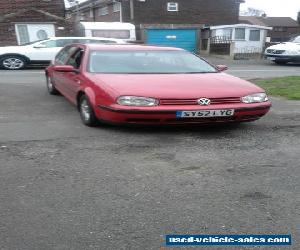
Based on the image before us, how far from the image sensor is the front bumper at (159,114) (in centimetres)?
580

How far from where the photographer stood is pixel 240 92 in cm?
623

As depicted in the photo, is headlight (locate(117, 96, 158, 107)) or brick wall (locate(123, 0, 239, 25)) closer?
headlight (locate(117, 96, 158, 107))

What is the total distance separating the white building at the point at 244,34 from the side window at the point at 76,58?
2652cm

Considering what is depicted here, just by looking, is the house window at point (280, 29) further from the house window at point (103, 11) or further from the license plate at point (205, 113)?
the license plate at point (205, 113)

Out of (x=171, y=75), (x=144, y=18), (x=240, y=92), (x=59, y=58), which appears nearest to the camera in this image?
(x=240, y=92)

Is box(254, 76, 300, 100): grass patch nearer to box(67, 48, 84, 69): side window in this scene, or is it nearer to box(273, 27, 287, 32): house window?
box(67, 48, 84, 69): side window

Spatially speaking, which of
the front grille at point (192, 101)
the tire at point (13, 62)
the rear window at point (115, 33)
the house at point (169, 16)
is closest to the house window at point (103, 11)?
the house at point (169, 16)

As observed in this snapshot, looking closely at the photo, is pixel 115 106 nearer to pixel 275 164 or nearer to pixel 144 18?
pixel 275 164

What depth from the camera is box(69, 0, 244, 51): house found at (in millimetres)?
31922

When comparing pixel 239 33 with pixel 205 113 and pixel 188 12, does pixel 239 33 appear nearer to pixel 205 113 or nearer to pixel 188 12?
pixel 188 12

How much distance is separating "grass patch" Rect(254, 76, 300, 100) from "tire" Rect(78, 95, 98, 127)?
197 inches

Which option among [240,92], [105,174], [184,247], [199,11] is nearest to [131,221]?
[184,247]

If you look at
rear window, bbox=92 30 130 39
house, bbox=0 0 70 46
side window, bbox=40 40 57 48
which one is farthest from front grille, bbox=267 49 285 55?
side window, bbox=40 40 57 48

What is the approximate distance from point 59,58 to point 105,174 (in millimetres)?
5485
